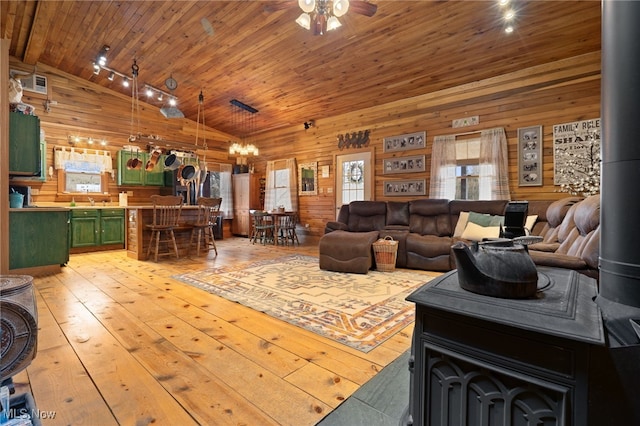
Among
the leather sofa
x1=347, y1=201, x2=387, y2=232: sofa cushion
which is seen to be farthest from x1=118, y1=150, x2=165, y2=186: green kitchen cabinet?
x1=347, y1=201, x2=387, y2=232: sofa cushion

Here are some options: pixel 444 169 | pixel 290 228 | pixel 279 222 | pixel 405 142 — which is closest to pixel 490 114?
pixel 444 169

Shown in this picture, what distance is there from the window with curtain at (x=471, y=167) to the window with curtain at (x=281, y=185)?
3291 mm

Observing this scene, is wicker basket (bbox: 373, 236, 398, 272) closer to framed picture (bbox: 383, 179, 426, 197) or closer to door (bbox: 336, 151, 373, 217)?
framed picture (bbox: 383, 179, 426, 197)

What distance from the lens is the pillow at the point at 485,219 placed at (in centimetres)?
400

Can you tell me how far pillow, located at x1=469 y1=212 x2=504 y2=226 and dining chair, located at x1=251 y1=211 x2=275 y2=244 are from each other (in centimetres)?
400

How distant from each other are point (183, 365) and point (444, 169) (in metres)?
4.70

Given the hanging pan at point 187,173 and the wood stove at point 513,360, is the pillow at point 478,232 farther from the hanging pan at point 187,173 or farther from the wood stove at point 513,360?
the hanging pan at point 187,173

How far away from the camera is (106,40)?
4.68 metres

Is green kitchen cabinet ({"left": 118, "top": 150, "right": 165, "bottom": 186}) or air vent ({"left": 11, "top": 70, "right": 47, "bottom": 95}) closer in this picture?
air vent ({"left": 11, "top": 70, "right": 47, "bottom": 95})

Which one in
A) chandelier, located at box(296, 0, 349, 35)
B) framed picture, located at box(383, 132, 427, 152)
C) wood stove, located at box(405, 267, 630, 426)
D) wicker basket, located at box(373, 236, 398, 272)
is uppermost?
chandelier, located at box(296, 0, 349, 35)

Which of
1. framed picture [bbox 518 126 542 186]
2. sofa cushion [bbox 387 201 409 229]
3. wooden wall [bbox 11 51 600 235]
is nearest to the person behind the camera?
wooden wall [bbox 11 51 600 235]

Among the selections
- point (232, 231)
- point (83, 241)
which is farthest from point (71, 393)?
point (232, 231)

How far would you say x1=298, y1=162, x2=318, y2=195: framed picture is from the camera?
22.9 ft

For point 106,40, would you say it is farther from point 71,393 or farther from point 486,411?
point 486,411
